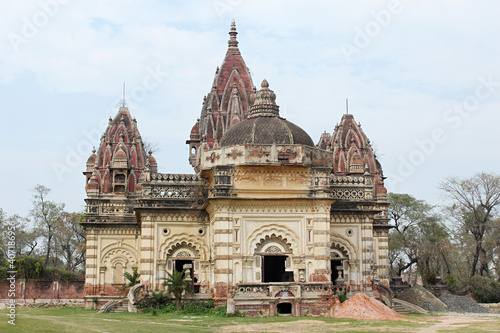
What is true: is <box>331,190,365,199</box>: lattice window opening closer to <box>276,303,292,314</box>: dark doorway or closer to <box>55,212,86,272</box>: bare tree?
<box>276,303,292,314</box>: dark doorway

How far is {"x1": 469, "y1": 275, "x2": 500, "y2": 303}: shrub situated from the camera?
145ft

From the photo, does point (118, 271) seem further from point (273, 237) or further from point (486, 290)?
point (486, 290)

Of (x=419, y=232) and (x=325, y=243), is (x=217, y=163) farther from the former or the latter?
(x=419, y=232)

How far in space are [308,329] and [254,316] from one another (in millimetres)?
5997

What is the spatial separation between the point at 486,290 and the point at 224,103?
70.7 ft

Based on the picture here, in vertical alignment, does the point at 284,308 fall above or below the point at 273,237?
below

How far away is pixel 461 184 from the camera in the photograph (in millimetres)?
48938

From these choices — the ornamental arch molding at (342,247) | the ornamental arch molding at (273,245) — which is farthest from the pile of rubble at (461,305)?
the ornamental arch molding at (273,245)

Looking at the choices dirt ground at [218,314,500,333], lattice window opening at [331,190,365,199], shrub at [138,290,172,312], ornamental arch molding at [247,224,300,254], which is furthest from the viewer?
lattice window opening at [331,190,365,199]

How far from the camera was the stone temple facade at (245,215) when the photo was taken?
3072 centimetres

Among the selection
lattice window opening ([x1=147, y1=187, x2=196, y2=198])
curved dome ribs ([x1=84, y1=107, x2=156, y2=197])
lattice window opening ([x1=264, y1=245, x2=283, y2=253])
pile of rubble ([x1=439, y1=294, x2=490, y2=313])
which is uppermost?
curved dome ribs ([x1=84, y1=107, x2=156, y2=197])

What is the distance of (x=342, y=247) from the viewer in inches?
1396

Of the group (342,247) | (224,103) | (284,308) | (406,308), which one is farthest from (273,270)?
(224,103)

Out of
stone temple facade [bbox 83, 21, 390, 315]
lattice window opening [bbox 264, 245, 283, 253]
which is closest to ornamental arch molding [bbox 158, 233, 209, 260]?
stone temple facade [bbox 83, 21, 390, 315]
